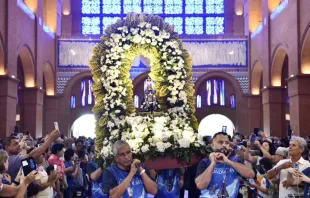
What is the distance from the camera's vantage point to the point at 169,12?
121 feet

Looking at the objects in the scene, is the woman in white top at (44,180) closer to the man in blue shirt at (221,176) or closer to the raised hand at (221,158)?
the man in blue shirt at (221,176)

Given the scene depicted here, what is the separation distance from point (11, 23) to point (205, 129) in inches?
703

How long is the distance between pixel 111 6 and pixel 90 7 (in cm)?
140

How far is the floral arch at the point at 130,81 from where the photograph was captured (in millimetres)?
9320

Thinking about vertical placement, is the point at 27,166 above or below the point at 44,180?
above

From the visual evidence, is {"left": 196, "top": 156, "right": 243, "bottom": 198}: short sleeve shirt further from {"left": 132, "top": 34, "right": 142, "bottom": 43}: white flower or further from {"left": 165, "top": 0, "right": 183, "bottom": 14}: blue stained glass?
{"left": 165, "top": 0, "right": 183, "bottom": 14}: blue stained glass

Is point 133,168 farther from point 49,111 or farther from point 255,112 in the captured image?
point 49,111

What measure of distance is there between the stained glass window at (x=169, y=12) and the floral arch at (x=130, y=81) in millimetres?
26512

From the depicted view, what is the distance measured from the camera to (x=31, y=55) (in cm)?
2750

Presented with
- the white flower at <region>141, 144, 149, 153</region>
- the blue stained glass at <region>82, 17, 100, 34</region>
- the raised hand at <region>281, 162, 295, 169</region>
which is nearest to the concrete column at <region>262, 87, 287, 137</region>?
the blue stained glass at <region>82, 17, 100, 34</region>

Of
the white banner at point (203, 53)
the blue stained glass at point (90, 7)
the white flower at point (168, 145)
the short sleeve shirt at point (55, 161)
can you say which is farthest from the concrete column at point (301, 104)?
the blue stained glass at point (90, 7)

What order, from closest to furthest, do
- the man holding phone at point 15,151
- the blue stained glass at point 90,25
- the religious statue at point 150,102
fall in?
the man holding phone at point 15,151
the religious statue at point 150,102
the blue stained glass at point 90,25

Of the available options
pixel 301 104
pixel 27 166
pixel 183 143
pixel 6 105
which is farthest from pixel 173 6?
pixel 27 166

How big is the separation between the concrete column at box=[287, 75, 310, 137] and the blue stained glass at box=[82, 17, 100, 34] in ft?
57.0
